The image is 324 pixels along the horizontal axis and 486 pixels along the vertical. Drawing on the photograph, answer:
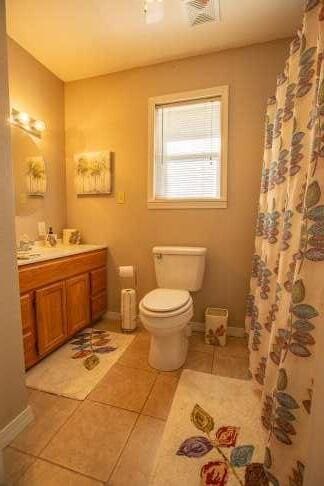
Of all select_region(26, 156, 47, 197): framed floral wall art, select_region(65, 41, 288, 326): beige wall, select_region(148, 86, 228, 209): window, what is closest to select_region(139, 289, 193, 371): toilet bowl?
select_region(65, 41, 288, 326): beige wall

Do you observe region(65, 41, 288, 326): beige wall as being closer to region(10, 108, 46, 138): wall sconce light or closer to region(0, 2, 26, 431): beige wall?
region(10, 108, 46, 138): wall sconce light

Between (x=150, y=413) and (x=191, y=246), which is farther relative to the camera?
(x=191, y=246)

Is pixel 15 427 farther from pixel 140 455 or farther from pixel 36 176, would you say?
pixel 36 176

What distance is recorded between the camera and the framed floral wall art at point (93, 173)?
7.88 feet

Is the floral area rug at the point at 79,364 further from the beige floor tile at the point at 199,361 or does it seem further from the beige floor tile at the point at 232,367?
the beige floor tile at the point at 232,367

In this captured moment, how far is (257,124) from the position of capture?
6.64ft

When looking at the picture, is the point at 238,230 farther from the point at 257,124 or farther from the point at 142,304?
the point at 142,304

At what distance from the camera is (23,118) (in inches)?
80.4

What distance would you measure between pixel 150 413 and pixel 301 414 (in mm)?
824

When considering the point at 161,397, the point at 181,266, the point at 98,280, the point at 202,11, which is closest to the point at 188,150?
the point at 202,11

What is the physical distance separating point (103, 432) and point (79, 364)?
0.64 meters

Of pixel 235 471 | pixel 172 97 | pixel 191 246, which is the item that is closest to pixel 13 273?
pixel 235 471

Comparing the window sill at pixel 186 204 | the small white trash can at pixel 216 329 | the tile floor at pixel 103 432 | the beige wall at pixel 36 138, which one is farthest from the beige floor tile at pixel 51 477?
the window sill at pixel 186 204

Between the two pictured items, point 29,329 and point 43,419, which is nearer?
point 43,419
